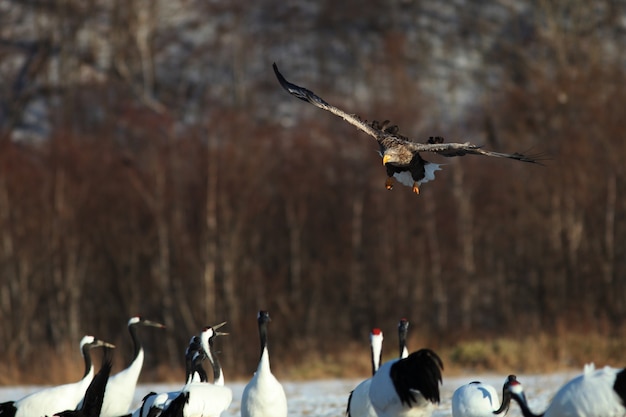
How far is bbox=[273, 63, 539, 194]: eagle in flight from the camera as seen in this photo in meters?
13.9

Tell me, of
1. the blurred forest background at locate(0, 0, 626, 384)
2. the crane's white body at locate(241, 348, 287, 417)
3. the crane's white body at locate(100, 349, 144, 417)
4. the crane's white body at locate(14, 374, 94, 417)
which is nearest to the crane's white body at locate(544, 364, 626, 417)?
the crane's white body at locate(241, 348, 287, 417)

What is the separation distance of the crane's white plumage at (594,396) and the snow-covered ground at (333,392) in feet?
12.8

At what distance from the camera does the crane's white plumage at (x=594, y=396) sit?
391 inches

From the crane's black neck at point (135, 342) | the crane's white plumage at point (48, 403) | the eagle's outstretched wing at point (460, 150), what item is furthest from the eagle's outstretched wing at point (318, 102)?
the crane's white plumage at point (48, 403)

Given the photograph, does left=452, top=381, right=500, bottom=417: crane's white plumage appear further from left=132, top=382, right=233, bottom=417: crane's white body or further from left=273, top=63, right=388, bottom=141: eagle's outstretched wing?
left=273, top=63, right=388, bottom=141: eagle's outstretched wing

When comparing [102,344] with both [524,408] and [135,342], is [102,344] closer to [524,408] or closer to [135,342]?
[135,342]

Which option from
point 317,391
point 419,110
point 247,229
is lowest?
point 317,391

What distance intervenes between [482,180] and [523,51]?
1590 centimetres

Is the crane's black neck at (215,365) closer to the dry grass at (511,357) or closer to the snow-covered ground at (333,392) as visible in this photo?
the snow-covered ground at (333,392)

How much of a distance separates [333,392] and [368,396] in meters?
6.75

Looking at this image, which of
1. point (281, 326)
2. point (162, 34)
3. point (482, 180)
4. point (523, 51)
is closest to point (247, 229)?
point (281, 326)

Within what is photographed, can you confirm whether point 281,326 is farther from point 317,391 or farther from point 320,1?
point 320,1

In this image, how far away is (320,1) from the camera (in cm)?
7112

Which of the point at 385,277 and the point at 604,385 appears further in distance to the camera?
the point at 385,277
